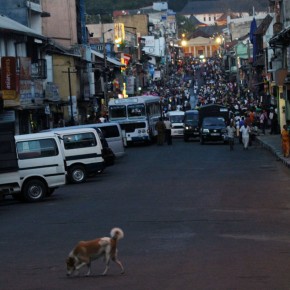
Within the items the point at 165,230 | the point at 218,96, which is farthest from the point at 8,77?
the point at 218,96

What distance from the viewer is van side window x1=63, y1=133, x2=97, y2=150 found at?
3441 centimetres

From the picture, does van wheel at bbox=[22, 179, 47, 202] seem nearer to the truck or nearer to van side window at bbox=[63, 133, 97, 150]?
van side window at bbox=[63, 133, 97, 150]

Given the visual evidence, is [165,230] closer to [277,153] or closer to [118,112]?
[277,153]

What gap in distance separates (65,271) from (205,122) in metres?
46.8

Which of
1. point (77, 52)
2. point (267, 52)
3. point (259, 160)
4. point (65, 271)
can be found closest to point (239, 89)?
point (267, 52)

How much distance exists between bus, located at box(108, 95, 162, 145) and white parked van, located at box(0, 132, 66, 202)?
3052 cm

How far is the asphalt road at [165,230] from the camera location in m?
13.2

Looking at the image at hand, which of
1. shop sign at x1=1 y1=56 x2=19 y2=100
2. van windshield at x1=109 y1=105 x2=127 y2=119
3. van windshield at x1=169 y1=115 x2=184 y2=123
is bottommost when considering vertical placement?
van windshield at x1=169 y1=115 x2=184 y2=123

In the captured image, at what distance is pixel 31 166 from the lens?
28.7m

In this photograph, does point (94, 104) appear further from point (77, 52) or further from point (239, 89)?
point (239, 89)

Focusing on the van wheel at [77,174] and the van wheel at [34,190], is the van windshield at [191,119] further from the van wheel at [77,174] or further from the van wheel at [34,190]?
the van wheel at [34,190]

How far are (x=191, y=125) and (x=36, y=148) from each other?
3743 cm

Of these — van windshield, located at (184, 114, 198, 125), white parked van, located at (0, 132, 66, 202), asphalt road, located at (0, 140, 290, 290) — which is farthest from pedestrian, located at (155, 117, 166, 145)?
white parked van, located at (0, 132, 66, 202)

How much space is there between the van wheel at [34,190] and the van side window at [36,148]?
106cm
